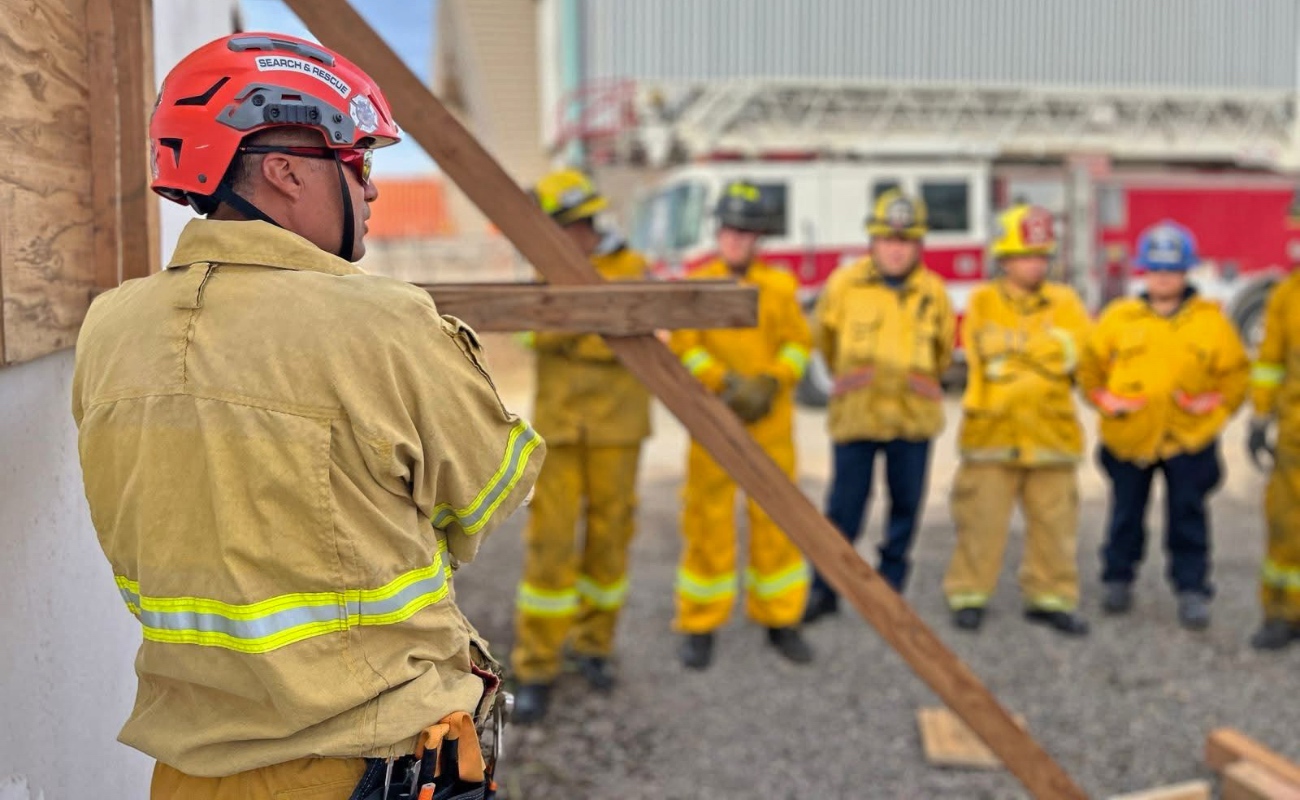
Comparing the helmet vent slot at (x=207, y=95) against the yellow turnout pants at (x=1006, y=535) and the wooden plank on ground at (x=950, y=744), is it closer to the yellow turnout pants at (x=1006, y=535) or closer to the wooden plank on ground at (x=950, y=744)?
the wooden plank on ground at (x=950, y=744)

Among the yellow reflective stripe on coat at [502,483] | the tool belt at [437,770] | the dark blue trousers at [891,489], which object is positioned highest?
the yellow reflective stripe on coat at [502,483]

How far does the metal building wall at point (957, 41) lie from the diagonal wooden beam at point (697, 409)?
14058mm

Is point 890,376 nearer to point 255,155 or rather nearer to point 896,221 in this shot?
point 896,221

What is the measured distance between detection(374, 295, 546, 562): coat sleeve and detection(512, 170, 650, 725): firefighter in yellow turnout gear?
2.36 m

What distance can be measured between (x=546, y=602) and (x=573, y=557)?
0.63 feet

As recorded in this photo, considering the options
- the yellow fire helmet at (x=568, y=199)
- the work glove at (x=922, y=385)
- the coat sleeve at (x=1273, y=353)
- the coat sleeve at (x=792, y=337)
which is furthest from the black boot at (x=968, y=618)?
the yellow fire helmet at (x=568, y=199)

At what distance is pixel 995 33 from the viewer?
1700 centimetres

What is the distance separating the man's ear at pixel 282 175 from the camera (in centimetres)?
145

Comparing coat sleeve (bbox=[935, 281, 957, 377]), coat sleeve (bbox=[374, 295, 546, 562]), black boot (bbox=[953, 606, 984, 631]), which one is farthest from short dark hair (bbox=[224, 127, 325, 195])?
black boot (bbox=[953, 606, 984, 631])

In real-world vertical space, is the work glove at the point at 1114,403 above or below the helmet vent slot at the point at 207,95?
below

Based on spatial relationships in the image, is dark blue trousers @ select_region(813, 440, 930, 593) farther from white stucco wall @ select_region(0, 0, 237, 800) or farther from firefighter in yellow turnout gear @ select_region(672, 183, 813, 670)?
white stucco wall @ select_region(0, 0, 237, 800)

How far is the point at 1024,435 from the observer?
463 centimetres

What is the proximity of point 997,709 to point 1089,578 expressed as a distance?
3232 mm

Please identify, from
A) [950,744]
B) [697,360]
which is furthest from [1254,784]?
[697,360]
